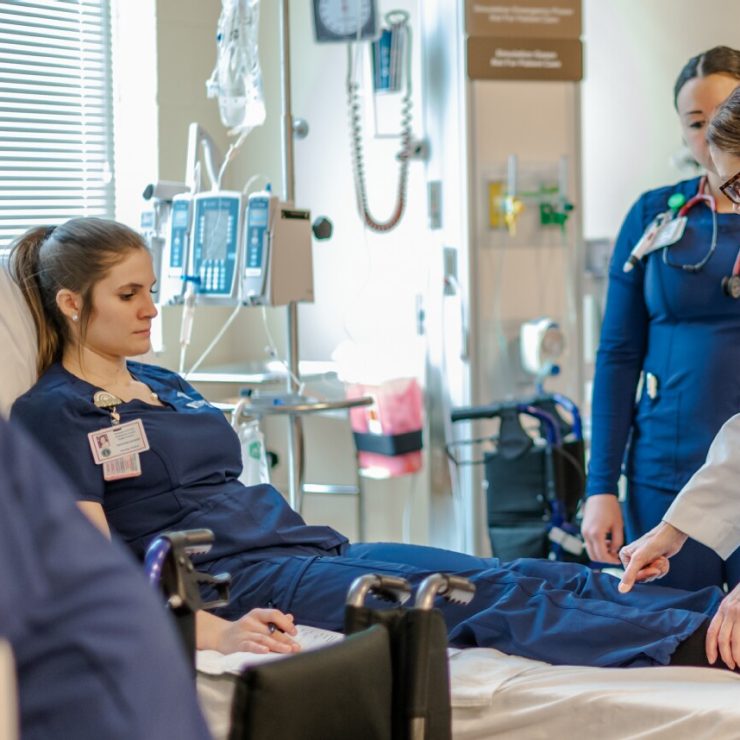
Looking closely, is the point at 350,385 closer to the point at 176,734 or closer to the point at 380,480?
the point at 380,480

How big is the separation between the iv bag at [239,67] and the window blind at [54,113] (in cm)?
55

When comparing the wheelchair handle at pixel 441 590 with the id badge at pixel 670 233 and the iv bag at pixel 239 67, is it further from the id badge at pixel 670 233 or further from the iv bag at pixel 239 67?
the iv bag at pixel 239 67

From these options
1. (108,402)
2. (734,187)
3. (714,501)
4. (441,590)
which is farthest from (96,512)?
(734,187)

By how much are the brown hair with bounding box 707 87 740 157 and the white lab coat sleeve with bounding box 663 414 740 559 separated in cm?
43

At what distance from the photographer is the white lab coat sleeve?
1.94 metres

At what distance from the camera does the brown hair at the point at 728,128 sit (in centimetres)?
185

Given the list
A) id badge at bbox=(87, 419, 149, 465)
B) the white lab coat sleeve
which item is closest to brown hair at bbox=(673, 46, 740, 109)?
the white lab coat sleeve

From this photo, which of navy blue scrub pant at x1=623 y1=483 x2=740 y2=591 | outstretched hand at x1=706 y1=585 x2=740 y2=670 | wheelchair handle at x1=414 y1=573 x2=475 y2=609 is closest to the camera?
A: wheelchair handle at x1=414 y1=573 x2=475 y2=609

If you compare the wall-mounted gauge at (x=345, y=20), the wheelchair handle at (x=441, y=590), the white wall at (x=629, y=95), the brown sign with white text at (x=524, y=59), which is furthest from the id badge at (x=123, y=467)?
the white wall at (x=629, y=95)

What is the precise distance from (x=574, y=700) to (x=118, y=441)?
37.1 inches

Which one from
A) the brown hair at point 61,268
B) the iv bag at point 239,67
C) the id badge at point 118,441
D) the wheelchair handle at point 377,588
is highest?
the iv bag at point 239,67

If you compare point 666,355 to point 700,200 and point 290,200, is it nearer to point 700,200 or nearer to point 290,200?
point 700,200

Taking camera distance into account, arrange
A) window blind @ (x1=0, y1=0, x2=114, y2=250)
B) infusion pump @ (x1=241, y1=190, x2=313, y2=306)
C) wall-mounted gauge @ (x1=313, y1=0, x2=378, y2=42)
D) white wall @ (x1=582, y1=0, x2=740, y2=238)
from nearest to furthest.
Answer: infusion pump @ (x1=241, y1=190, x2=313, y2=306) → window blind @ (x1=0, y1=0, x2=114, y2=250) → wall-mounted gauge @ (x1=313, y1=0, x2=378, y2=42) → white wall @ (x1=582, y1=0, x2=740, y2=238)

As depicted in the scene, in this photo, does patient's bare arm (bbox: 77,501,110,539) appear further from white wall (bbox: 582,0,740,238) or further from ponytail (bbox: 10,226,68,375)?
white wall (bbox: 582,0,740,238)
